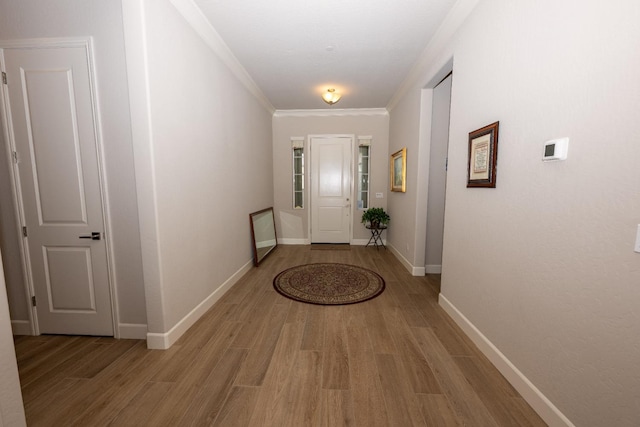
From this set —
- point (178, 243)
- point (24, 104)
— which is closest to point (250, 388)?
point (178, 243)

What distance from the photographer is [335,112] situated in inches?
221

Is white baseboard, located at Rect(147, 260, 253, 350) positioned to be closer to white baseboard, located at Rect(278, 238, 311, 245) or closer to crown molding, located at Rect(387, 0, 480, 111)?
white baseboard, located at Rect(278, 238, 311, 245)

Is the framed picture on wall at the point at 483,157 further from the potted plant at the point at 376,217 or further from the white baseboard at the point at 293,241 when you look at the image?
the white baseboard at the point at 293,241

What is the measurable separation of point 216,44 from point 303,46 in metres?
0.99

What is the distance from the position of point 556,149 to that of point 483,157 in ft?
2.32

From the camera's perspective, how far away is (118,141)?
2.07m

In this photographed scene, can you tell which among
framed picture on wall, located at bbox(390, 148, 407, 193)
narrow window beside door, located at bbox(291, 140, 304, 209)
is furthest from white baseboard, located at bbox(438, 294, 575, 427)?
narrow window beside door, located at bbox(291, 140, 304, 209)

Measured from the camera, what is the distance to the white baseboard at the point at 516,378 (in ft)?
4.67

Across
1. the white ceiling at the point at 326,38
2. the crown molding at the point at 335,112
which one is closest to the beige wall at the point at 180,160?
the white ceiling at the point at 326,38

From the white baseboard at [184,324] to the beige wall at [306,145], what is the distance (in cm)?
274

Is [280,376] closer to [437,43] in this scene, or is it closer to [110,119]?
[110,119]

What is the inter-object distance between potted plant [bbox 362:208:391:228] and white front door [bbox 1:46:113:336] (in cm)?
434

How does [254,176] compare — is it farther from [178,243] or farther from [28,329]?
[28,329]

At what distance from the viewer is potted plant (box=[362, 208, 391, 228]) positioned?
5.41m
